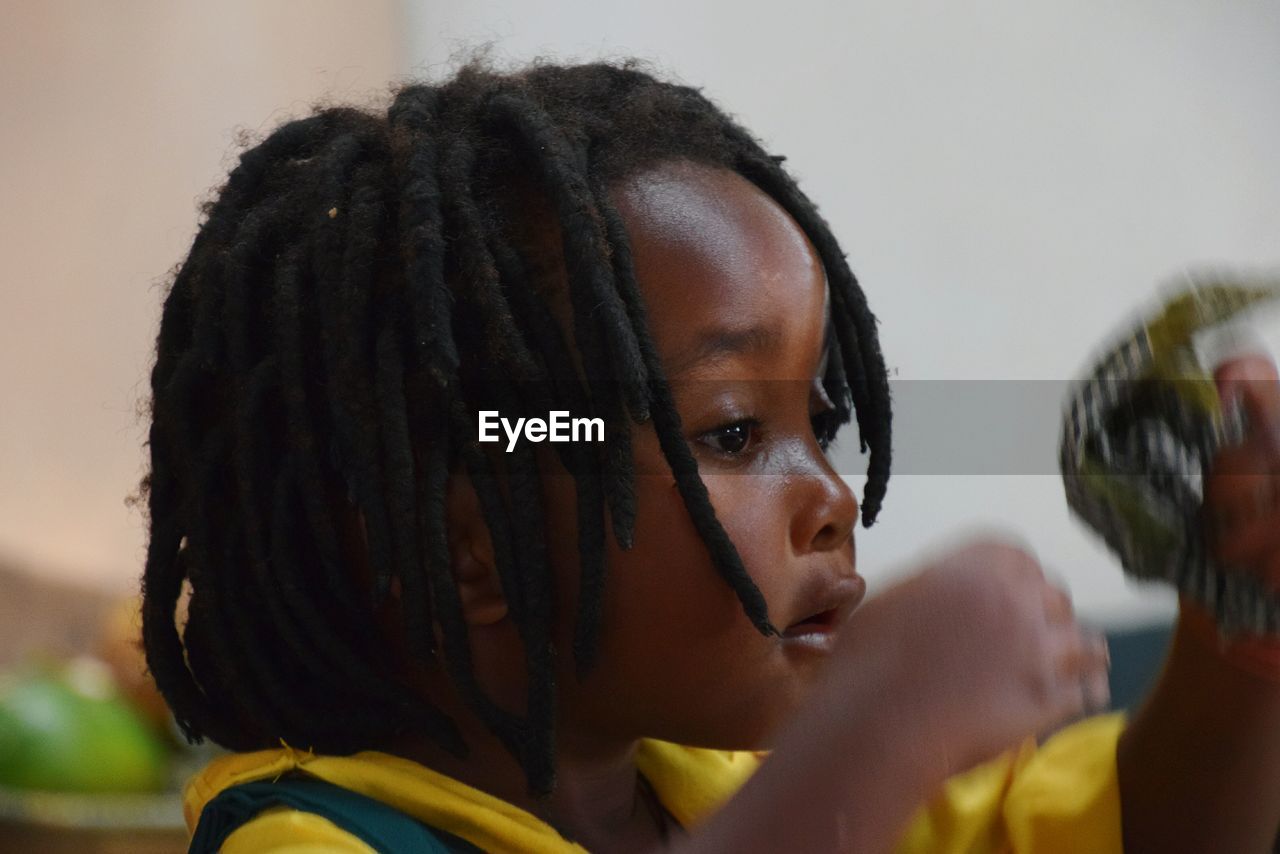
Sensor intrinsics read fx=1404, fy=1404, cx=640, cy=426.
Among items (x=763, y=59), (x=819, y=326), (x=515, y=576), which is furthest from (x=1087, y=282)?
(x=515, y=576)

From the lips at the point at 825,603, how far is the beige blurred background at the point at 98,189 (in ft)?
3.73

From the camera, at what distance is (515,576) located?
26.5 inches

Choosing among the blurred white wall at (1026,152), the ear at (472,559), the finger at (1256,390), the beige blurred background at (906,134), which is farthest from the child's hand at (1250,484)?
the blurred white wall at (1026,152)

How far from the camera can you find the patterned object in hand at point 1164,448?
0.54 metres

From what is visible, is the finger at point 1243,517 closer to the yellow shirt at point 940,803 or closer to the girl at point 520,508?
the girl at point 520,508

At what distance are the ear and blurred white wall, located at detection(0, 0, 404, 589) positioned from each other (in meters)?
1.08

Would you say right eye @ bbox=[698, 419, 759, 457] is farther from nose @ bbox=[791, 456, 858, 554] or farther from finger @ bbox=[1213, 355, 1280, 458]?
finger @ bbox=[1213, 355, 1280, 458]

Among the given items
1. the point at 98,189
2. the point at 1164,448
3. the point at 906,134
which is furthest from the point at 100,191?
the point at 1164,448

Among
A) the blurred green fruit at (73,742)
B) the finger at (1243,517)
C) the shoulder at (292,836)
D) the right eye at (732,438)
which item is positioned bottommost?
the blurred green fruit at (73,742)

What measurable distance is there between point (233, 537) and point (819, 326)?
12.7 inches

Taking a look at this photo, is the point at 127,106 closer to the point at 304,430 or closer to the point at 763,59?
the point at 763,59

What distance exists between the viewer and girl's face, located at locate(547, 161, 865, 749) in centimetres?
68

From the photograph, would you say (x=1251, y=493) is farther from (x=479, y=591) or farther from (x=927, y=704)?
(x=479, y=591)

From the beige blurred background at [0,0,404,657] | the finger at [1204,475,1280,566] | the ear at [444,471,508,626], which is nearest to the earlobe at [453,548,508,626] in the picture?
the ear at [444,471,508,626]
